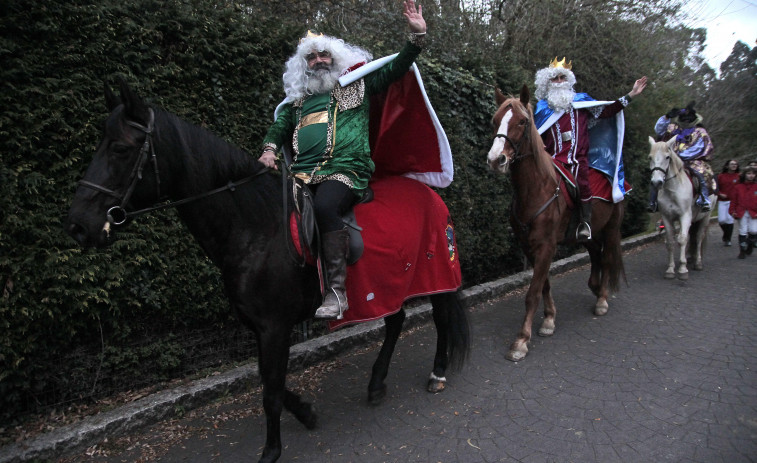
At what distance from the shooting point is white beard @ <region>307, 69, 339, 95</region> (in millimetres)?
3021

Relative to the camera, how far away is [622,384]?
12.1 ft

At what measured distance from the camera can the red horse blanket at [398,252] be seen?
305cm

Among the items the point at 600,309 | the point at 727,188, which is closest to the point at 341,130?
the point at 600,309

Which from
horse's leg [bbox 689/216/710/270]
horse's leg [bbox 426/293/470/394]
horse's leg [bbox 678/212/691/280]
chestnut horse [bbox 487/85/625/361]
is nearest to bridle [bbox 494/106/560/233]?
chestnut horse [bbox 487/85/625/361]

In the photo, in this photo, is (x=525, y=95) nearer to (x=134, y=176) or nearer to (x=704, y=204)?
(x=134, y=176)

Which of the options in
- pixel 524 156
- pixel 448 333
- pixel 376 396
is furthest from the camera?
pixel 524 156

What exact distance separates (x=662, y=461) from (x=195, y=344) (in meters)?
3.68

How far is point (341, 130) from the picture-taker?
3000mm

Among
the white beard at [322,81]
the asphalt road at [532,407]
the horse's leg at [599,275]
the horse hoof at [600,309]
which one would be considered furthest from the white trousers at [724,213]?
the white beard at [322,81]

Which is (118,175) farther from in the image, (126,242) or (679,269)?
(679,269)

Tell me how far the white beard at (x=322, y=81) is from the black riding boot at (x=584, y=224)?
3420 millimetres

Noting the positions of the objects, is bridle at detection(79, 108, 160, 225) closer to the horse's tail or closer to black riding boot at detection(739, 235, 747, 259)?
the horse's tail

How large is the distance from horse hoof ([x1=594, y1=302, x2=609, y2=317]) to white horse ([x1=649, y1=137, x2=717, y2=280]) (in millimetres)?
2534

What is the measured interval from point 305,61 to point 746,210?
9470 millimetres
